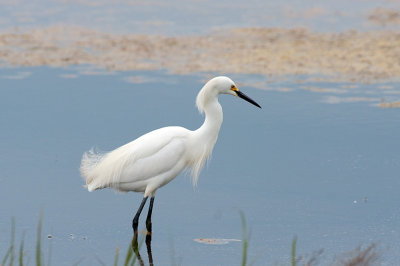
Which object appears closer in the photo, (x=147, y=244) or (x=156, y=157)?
(x=147, y=244)

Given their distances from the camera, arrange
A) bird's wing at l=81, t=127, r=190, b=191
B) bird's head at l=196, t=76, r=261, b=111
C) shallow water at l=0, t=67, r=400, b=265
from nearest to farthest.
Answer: shallow water at l=0, t=67, r=400, b=265, bird's wing at l=81, t=127, r=190, b=191, bird's head at l=196, t=76, r=261, b=111

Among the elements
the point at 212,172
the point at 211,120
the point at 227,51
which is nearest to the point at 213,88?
the point at 211,120

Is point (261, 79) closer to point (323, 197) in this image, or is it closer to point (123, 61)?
point (123, 61)

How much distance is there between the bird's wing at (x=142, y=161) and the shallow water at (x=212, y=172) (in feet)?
0.84

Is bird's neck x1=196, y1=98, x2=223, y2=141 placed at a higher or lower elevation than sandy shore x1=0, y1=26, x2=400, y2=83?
lower

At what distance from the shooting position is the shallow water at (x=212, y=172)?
555cm

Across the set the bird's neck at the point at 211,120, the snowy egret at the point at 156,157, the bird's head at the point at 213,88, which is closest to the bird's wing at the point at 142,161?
the snowy egret at the point at 156,157

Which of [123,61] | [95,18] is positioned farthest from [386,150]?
[95,18]

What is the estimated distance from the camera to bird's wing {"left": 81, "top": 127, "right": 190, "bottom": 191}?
6.05 metres

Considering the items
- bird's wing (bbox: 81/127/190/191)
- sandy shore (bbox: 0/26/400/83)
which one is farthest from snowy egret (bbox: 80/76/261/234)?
sandy shore (bbox: 0/26/400/83)

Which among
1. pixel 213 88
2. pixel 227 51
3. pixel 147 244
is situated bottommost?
pixel 147 244

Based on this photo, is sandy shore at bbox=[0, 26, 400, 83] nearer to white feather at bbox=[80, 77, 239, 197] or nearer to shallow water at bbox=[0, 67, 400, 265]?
shallow water at bbox=[0, 67, 400, 265]

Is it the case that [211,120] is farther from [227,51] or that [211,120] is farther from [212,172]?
[227,51]

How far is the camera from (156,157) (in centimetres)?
608
